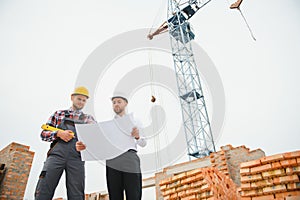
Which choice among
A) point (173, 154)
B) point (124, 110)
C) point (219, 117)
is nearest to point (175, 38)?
point (219, 117)

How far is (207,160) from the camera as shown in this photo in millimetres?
7844

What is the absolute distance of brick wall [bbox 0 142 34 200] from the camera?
16.0 ft

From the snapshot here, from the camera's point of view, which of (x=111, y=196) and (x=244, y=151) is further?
(x=244, y=151)

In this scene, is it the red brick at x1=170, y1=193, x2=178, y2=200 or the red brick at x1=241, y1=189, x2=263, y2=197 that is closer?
the red brick at x1=241, y1=189, x2=263, y2=197

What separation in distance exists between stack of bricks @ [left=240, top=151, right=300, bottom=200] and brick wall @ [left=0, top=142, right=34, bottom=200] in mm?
4970

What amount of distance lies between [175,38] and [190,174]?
14.4 m

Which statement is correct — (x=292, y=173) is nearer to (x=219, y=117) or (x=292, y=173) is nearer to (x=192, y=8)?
(x=219, y=117)

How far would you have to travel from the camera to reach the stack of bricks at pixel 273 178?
1.99 meters

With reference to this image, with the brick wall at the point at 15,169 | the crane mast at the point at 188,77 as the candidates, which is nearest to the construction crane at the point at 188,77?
the crane mast at the point at 188,77

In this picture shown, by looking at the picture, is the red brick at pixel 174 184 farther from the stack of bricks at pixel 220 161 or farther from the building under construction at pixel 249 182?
the stack of bricks at pixel 220 161

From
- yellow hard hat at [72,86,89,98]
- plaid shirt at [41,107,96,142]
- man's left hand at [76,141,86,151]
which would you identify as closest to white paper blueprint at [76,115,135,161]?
man's left hand at [76,141,86,151]

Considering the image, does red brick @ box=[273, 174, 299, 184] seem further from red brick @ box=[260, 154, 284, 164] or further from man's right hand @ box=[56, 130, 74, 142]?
man's right hand @ box=[56, 130, 74, 142]

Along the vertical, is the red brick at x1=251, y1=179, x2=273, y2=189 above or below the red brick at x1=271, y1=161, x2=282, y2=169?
below

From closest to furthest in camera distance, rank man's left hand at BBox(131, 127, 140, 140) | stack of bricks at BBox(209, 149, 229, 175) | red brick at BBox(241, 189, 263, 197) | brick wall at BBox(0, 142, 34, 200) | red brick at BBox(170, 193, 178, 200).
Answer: red brick at BBox(241, 189, 263, 197) < man's left hand at BBox(131, 127, 140, 140) < red brick at BBox(170, 193, 178, 200) < brick wall at BBox(0, 142, 34, 200) < stack of bricks at BBox(209, 149, 229, 175)
